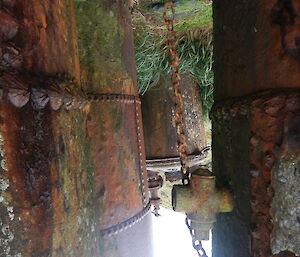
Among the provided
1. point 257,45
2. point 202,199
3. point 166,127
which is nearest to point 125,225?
point 202,199

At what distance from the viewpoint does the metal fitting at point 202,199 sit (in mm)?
1391

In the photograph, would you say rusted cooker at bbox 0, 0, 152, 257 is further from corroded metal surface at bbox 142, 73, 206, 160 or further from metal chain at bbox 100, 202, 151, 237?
corroded metal surface at bbox 142, 73, 206, 160

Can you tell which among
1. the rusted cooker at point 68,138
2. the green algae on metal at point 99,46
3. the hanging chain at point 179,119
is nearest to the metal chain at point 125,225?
the rusted cooker at point 68,138

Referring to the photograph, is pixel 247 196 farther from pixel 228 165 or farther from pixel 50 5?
pixel 50 5

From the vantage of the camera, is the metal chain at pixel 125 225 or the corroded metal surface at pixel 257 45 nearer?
the corroded metal surface at pixel 257 45

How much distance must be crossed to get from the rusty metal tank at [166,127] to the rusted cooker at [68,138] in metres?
1.34

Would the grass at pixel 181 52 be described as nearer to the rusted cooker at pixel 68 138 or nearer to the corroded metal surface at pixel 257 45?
the rusted cooker at pixel 68 138

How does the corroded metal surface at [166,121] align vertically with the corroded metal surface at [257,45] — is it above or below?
below

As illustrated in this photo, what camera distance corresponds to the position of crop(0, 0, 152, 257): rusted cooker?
97 cm

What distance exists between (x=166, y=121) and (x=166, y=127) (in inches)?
2.6

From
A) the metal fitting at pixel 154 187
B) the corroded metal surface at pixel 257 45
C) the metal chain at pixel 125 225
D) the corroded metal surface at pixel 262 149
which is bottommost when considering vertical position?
the metal fitting at pixel 154 187

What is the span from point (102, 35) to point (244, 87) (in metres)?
1.01

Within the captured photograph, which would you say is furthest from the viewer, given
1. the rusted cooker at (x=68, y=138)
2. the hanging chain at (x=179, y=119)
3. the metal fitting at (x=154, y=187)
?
the metal fitting at (x=154, y=187)

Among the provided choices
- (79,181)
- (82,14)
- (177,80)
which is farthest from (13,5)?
(82,14)
